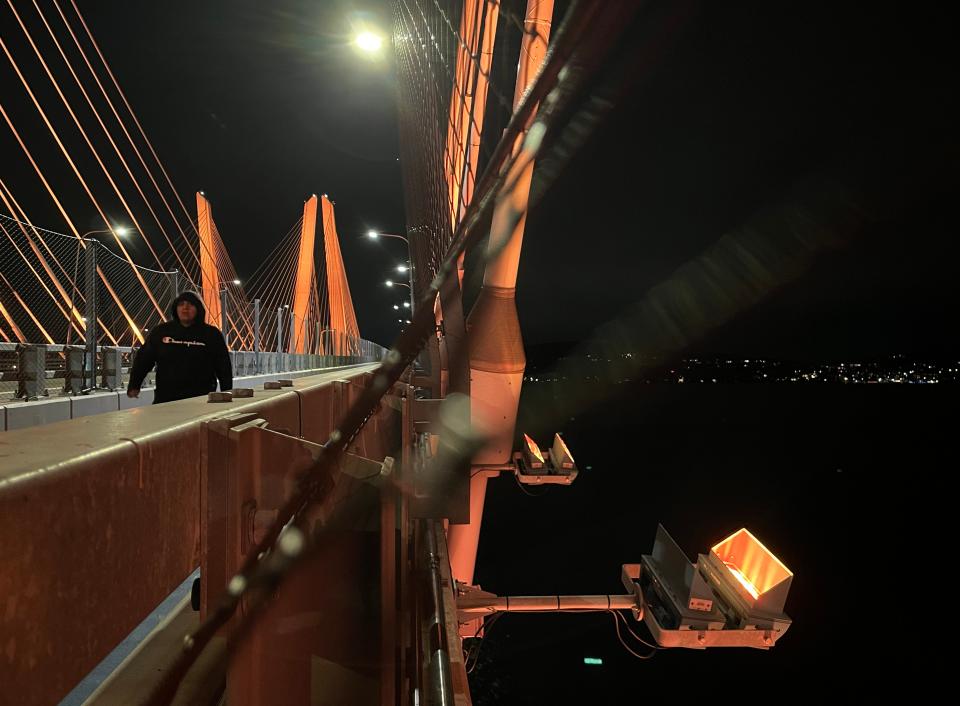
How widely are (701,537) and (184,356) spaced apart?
5703 cm

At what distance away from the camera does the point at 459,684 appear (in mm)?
2375

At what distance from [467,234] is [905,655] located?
171 feet

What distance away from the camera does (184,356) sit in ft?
14.7

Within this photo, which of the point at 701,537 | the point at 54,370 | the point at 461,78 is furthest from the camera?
the point at 701,537

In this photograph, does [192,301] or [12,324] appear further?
[12,324]

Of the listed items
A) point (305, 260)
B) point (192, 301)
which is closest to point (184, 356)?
point (192, 301)

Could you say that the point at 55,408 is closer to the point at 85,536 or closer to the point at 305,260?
the point at 85,536

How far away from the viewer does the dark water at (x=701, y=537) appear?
1547 inches

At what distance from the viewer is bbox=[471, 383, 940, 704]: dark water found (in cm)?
3928

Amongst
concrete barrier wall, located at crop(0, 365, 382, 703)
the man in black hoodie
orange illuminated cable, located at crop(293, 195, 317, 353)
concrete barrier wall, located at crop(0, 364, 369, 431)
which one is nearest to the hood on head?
the man in black hoodie

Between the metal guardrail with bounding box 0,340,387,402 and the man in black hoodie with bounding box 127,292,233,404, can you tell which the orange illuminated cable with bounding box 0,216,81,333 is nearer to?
the metal guardrail with bounding box 0,340,387,402

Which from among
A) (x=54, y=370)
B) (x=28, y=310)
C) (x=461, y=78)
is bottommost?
(x=54, y=370)

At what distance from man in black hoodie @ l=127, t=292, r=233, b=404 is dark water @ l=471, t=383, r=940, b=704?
3566cm

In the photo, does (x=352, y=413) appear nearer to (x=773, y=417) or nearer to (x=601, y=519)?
(x=601, y=519)
